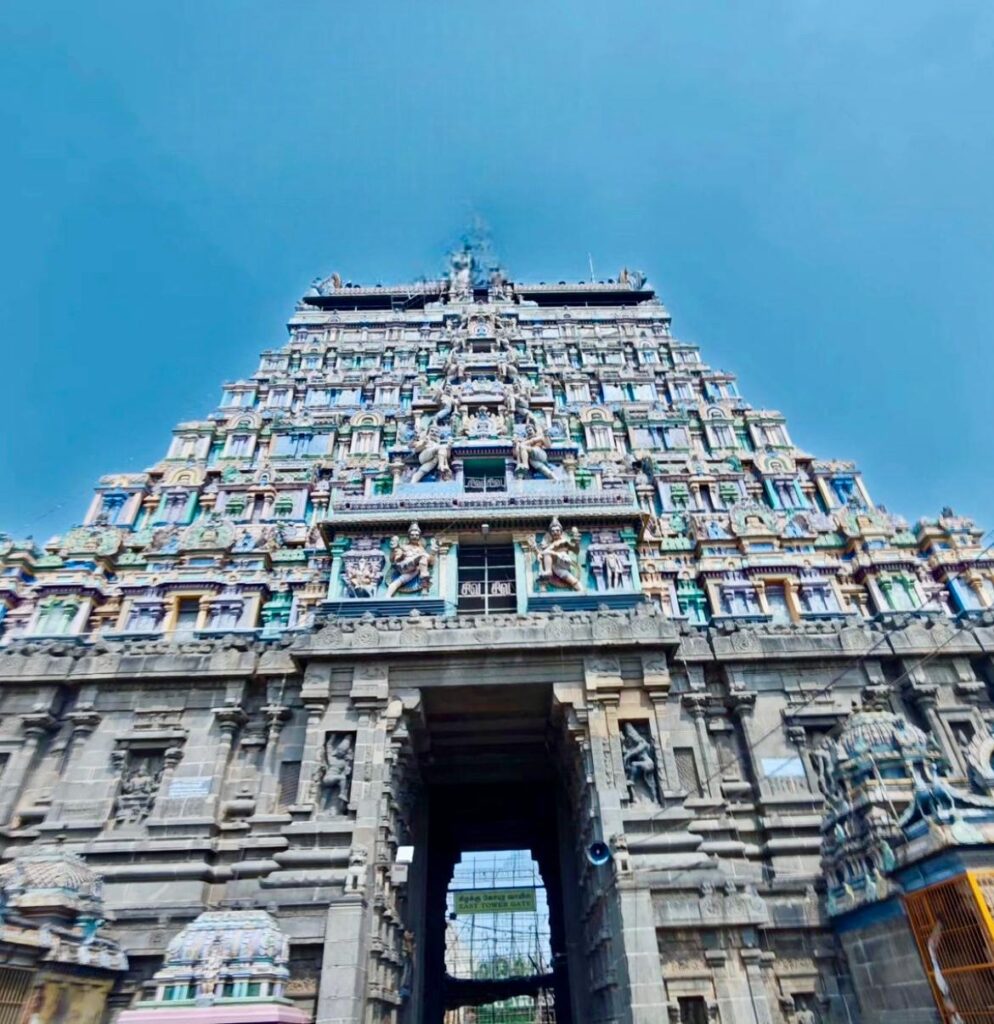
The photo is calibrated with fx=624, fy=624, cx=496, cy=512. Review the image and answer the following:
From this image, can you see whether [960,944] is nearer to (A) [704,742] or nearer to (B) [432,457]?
(A) [704,742]

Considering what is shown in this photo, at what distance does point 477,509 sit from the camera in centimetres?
2105

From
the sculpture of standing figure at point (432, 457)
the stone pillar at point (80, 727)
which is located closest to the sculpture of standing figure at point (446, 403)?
the sculpture of standing figure at point (432, 457)

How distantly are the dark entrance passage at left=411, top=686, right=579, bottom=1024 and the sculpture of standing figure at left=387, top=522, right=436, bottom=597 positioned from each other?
4.03 m

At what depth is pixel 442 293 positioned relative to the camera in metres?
49.7

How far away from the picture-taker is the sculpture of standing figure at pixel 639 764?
15016 mm

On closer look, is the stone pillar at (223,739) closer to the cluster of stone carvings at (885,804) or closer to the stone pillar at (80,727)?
the stone pillar at (80,727)

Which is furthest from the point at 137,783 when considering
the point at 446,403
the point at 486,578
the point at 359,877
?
the point at 446,403

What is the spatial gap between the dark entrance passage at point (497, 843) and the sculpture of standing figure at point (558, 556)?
3.89m

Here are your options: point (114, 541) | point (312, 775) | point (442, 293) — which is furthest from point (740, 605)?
point (442, 293)

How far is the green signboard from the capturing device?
2166 centimetres

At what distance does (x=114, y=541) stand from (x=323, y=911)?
19.4 m

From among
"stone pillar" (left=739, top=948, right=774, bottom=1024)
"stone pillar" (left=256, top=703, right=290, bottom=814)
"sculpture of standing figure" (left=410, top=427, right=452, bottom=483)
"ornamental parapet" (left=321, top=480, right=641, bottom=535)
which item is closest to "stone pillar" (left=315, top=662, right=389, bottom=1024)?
"stone pillar" (left=256, top=703, right=290, bottom=814)

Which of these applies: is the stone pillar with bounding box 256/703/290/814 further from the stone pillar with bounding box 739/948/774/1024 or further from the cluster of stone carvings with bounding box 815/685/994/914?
the cluster of stone carvings with bounding box 815/685/994/914

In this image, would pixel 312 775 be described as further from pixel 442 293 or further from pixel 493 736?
pixel 442 293
